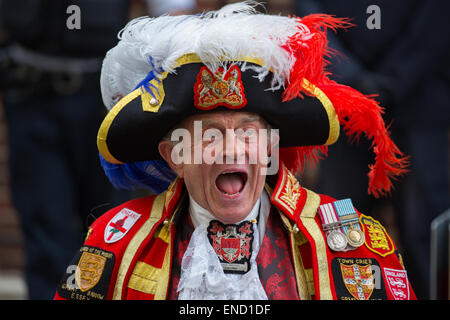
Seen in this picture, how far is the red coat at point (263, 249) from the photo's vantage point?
8.55ft

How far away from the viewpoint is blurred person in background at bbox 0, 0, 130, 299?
4.57 meters

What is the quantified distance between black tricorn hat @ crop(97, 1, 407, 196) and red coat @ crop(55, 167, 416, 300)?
236 millimetres

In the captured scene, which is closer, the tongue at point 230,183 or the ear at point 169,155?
the tongue at point 230,183

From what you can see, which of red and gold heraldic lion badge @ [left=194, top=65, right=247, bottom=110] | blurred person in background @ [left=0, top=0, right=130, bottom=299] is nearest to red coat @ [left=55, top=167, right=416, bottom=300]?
red and gold heraldic lion badge @ [left=194, top=65, right=247, bottom=110]

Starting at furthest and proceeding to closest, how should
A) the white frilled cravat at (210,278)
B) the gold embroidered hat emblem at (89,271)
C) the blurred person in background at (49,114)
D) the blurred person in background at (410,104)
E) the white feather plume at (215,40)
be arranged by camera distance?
1. the blurred person in background at (49,114)
2. the blurred person in background at (410,104)
3. the gold embroidered hat emblem at (89,271)
4. the white frilled cravat at (210,278)
5. the white feather plume at (215,40)

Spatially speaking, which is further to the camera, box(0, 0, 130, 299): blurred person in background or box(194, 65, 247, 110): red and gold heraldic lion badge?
box(0, 0, 130, 299): blurred person in background

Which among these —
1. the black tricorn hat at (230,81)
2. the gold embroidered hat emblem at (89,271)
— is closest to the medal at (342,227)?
the black tricorn hat at (230,81)

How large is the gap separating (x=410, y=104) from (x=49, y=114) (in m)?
2.32

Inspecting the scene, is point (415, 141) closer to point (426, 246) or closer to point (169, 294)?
point (426, 246)

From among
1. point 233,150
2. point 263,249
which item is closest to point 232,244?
point 263,249

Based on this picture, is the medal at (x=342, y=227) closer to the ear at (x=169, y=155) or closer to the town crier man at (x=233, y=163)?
the town crier man at (x=233, y=163)

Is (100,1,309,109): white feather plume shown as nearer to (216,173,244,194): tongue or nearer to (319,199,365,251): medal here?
(216,173,244,194): tongue

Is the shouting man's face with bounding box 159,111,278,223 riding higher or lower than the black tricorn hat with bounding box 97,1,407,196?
lower

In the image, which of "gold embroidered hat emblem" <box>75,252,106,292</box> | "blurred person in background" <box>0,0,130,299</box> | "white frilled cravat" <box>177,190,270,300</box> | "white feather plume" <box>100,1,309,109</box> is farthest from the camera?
"blurred person in background" <box>0,0,130,299</box>
